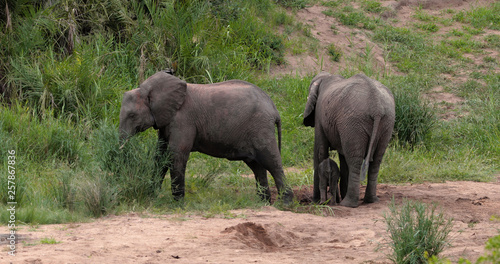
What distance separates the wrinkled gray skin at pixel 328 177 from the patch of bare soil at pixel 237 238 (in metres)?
0.41

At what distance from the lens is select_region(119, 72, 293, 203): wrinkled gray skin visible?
699 cm

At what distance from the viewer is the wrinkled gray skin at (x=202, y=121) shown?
6.99 m

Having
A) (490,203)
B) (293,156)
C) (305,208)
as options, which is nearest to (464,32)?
(293,156)

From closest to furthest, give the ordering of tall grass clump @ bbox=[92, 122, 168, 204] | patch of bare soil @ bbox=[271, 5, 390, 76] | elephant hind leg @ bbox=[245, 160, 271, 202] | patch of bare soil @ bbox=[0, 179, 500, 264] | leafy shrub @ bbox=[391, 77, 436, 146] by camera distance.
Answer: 1. patch of bare soil @ bbox=[0, 179, 500, 264]
2. tall grass clump @ bbox=[92, 122, 168, 204]
3. elephant hind leg @ bbox=[245, 160, 271, 202]
4. leafy shrub @ bbox=[391, 77, 436, 146]
5. patch of bare soil @ bbox=[271, 5, 390, 76]

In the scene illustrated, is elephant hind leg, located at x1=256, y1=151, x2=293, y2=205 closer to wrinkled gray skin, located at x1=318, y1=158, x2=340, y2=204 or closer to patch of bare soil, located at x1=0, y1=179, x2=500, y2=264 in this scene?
wrinkled gray skin, located at x1=318, y1=158, x2=340, y2=204

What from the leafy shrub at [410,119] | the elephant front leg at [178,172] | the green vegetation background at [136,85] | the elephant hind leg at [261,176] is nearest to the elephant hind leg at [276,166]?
the elephant hind leg at [261,176]

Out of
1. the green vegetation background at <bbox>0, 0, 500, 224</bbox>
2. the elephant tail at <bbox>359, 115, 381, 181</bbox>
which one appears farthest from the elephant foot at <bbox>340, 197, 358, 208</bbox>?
the green vegetation background at <bbox>0, 0, 500, 224</bbox>

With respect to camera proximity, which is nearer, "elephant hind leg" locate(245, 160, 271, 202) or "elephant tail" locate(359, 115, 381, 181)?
"elephant tail" locate(359, 115, 381, 181)

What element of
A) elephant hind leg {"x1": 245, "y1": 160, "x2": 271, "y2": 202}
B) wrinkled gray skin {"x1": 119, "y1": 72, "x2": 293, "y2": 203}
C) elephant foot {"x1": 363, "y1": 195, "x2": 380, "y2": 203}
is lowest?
elephant foot {"x1": 363, "y1": 195, "x2": 380, "y2": 203}

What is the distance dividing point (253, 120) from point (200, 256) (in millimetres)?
2787

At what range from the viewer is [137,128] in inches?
279

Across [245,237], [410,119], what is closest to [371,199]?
[245,237]

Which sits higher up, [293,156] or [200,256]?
[200,256]

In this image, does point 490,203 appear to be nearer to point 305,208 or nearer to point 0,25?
point 305,208
